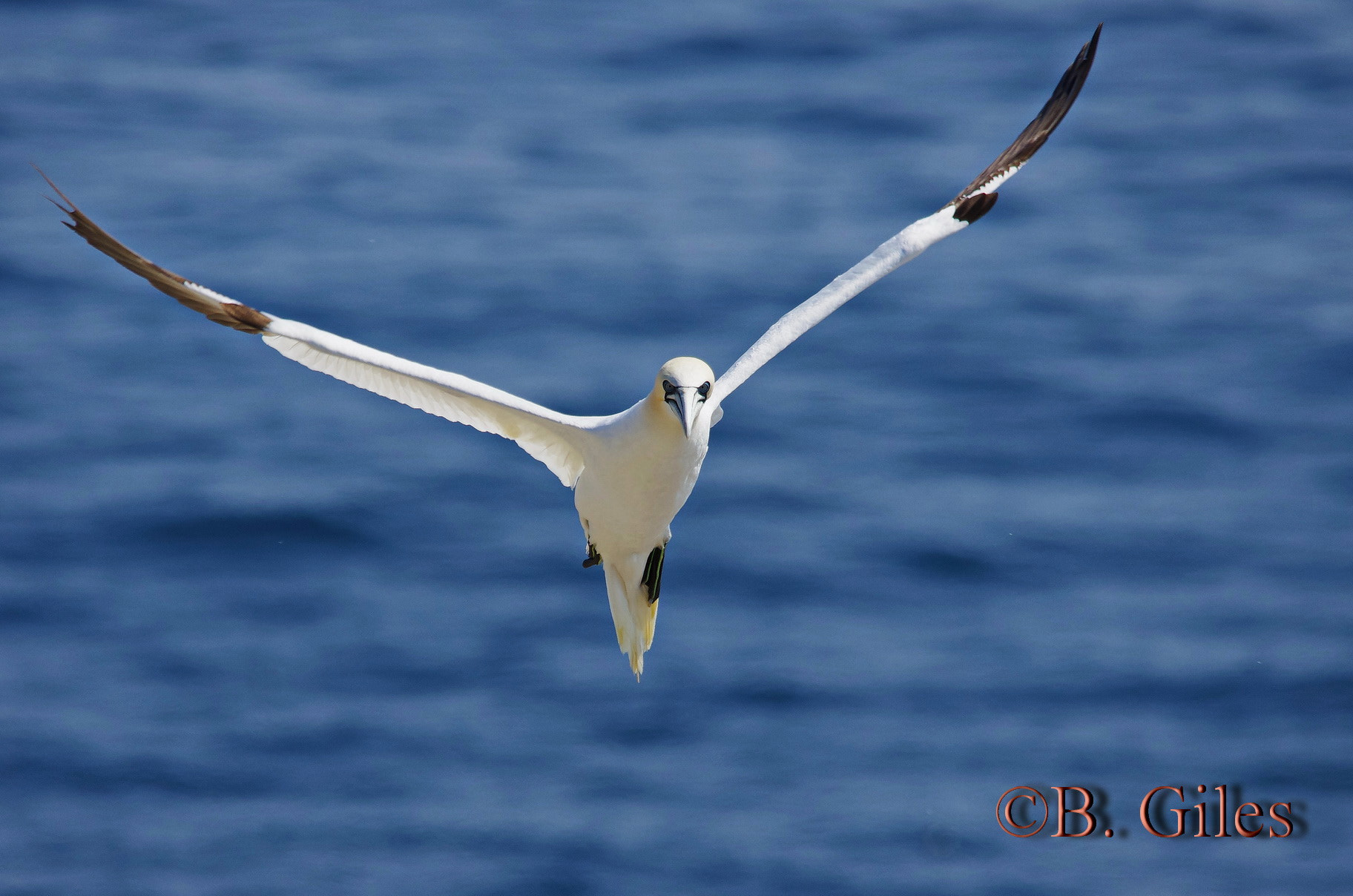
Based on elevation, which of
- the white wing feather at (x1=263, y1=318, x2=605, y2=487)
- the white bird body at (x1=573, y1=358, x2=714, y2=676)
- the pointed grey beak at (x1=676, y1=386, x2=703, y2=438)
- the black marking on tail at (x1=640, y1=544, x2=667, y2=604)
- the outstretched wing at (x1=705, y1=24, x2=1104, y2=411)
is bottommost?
the pointed grey beak at (x1=676, y1=386, x2=703, y2=438)

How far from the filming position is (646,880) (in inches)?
967

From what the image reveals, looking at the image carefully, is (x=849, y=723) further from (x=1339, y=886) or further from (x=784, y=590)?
(x=1339, y=886)

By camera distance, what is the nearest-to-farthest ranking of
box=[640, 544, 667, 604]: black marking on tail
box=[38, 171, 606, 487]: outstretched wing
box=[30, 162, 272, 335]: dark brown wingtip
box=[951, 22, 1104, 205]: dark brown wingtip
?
box=[38, 171, 606, 487]: outstretched wing → box=[30, 162, 272, 335]: dark brown wingtip → box=[640, 544, 667, 604]: black marking on tail → box=[951, 22, 1104, 205]: dark brown wingtip

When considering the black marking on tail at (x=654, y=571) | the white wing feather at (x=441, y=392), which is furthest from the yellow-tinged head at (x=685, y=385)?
the black marking on tail at (x=654, y=571)

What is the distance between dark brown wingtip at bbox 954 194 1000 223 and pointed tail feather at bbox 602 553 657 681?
352 cm

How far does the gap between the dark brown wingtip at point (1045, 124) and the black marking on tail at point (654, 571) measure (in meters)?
4.01

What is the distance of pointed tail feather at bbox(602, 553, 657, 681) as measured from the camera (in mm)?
12164

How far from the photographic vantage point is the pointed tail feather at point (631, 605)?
39.9 feet

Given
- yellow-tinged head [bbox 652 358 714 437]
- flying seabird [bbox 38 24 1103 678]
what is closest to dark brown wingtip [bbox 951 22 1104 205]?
flying seabird [bbox 38 24 1103 678]

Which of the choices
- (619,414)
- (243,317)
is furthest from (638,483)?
(243,317)

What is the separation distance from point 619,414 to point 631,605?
175cm

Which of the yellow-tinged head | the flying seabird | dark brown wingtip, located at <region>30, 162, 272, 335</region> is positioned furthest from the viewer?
dark brown wingtip, located at <region>30, 162, 272, 335</region>

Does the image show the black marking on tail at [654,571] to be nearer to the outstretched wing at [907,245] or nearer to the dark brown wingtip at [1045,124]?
the outstretched wing at [907,245]

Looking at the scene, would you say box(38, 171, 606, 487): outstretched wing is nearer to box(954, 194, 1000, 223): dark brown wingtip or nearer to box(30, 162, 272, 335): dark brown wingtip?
box(30, 162, 272, 335): dark brown wingtip
